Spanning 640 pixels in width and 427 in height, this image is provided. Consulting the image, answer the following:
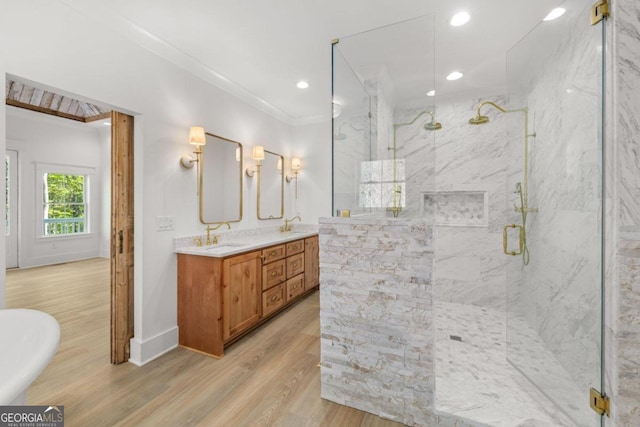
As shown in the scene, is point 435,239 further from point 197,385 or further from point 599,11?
point 197,385

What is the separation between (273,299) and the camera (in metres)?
3.09

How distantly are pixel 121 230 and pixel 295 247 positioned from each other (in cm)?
185

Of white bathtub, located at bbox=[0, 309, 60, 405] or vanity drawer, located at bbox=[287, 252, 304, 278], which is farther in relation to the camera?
vanity drawer, located at bbox=[287, 252, 304, 278]

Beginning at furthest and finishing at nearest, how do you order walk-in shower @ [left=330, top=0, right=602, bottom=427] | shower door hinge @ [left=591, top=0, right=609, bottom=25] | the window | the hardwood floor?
the window → the hardwood floor → walk-in shower @ [left=330, top=0, right=602, bottom=427] → shower door hinge @ [left=591, top=0, right=609, bottom=25]

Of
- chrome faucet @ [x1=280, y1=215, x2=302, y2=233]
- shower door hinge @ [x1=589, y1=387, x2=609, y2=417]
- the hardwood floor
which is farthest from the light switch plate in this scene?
shower door hinge @ [x1=589, y1=387, x2=609, y2=417]

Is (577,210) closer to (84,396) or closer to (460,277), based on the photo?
(460,277)

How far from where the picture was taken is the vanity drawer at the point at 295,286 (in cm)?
340

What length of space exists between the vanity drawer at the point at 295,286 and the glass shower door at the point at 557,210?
87.8 inches

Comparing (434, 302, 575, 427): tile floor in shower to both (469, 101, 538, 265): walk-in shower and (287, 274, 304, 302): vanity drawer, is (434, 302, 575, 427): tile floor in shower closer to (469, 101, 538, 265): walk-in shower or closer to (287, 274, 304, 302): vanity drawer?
(469, 101, 538, 265): walk-in shower

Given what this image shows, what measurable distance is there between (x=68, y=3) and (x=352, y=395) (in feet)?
10.2

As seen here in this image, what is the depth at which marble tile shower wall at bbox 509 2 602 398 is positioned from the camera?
1461mm

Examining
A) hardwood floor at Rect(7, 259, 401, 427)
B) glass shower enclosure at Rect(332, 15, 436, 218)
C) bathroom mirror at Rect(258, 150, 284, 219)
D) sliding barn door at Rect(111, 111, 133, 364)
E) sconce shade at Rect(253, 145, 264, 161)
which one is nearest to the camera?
hardwood floor at Rect(7, 259, 401, 427)

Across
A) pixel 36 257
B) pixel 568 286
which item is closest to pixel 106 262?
pixel 36 257

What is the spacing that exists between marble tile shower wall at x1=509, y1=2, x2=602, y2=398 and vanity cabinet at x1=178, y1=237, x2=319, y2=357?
7.63 feet
